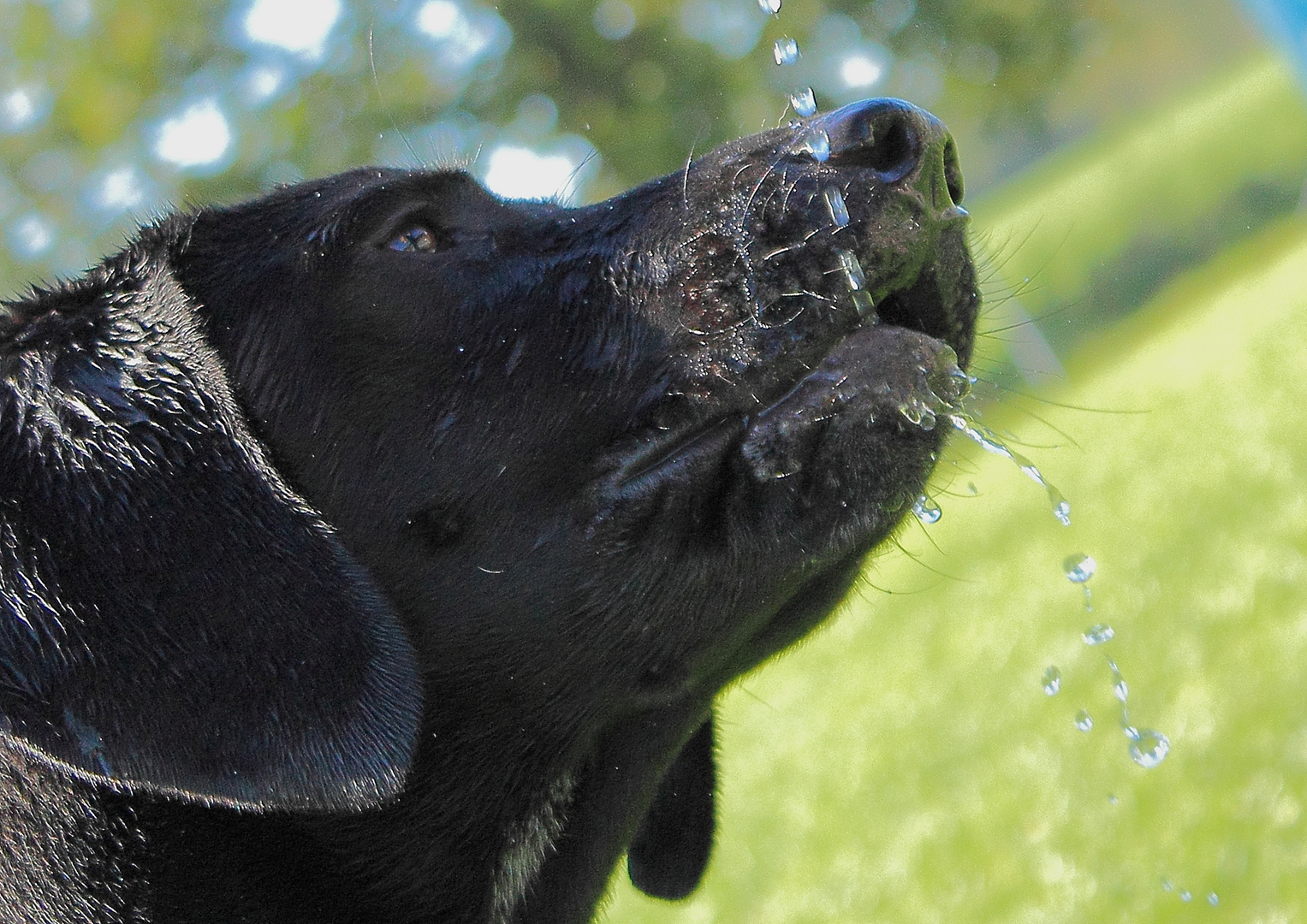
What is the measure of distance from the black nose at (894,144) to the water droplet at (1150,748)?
1.71 metres

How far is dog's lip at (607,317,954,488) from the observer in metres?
2.18

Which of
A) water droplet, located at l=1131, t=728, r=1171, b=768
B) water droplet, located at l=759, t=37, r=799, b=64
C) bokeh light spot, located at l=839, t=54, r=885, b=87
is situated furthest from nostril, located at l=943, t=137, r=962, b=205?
bokeh light spot, located at l=839, t=54, r=885, b=87

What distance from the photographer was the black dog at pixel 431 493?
1.99 metres

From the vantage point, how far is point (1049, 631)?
8.20m

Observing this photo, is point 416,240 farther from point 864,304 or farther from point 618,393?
point 864,304

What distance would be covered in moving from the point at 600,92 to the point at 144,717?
17978 millimetres

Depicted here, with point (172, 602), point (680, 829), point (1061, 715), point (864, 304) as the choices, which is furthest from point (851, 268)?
point (1061, 715)

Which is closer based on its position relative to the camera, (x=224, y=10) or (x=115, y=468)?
(x=115, y=468)

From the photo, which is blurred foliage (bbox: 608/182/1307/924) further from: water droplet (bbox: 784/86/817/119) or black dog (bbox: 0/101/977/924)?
water droplet (bbox: 784/86/817/119)

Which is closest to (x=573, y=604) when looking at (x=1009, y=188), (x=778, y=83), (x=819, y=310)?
(x=819, y=310)

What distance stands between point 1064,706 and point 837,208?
4.99 m

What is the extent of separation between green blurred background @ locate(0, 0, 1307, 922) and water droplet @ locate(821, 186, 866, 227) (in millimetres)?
491

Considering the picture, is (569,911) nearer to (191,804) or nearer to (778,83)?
(191,804)

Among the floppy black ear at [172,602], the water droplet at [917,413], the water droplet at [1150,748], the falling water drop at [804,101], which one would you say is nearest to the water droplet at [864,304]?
the water droplet at [917,413]
